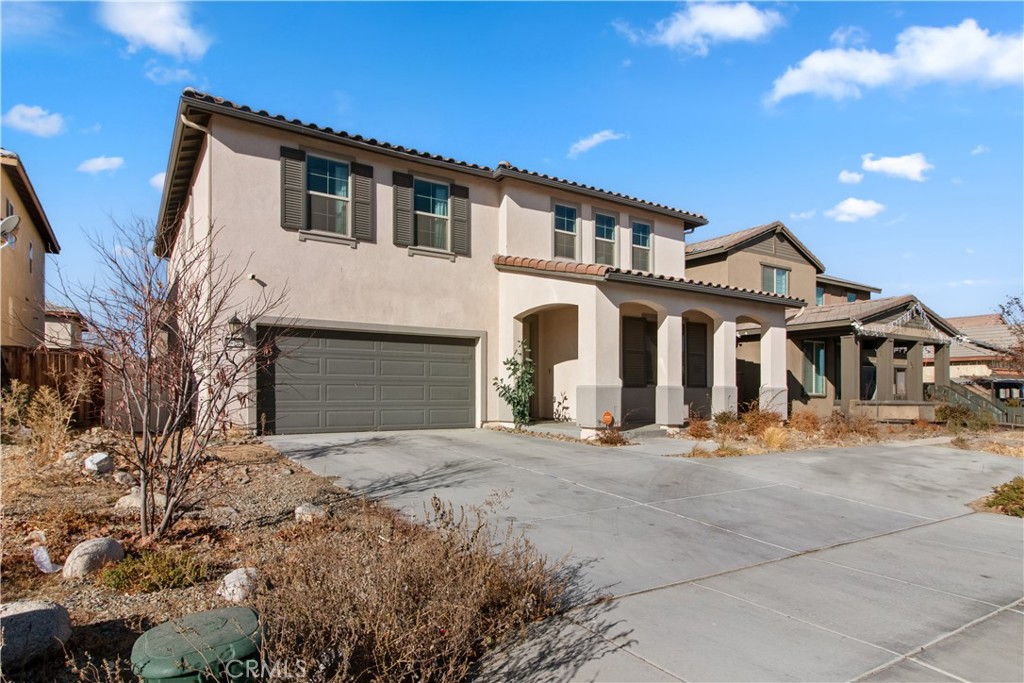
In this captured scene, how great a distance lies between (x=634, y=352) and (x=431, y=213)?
266 inches

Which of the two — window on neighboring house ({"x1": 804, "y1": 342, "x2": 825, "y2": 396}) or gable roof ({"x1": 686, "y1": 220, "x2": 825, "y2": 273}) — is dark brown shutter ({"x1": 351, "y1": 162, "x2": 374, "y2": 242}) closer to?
gable roof ({"x1": 686, "y1": 220, "x2": 825, "y2": 273})

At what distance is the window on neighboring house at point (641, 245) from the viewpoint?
1788 cm

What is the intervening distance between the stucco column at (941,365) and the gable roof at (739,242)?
5377 millimetres

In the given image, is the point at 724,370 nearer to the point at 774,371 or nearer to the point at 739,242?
the point at 774,371

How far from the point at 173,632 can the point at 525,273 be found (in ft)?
39.9

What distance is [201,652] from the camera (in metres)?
2.86

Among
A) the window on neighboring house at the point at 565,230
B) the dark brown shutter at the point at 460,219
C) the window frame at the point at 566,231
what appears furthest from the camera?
the window on neighboring house at the point at 565,230

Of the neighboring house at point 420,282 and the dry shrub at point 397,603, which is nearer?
the dry shrub at point 397,603

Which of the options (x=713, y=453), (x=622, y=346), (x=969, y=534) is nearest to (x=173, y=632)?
(x=969, y=534)

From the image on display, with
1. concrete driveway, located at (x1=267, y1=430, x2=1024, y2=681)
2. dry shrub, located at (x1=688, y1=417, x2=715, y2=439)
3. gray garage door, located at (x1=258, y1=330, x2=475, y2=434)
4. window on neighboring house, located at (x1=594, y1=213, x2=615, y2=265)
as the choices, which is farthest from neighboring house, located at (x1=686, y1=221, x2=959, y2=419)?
gray garage door, located at (x1=258, y1=330, x2=475, y2=434)

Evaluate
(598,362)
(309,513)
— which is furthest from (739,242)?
(309,513)

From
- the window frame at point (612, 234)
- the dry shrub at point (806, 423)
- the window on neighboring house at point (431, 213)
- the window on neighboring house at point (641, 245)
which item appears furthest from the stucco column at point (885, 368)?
the window on neighboring house at point (431, 213)

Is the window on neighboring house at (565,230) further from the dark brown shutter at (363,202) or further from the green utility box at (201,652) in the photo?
the green utility box at (201,652)

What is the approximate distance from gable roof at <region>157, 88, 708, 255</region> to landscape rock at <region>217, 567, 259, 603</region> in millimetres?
5138
